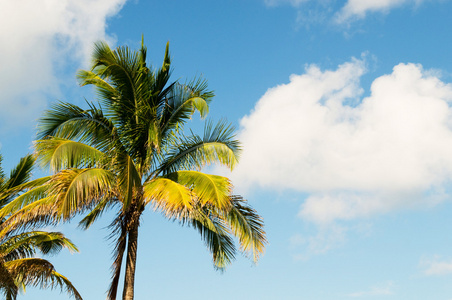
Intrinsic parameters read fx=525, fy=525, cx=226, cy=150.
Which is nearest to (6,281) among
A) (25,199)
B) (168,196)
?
(25,199)

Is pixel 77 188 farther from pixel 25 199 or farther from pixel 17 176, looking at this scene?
pixel 17 176

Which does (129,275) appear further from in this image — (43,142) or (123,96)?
(123,96)

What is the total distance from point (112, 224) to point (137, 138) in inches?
93.3

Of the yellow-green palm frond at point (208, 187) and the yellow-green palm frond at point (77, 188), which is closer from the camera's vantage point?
the yellow-green palm frond at point (77, 188)

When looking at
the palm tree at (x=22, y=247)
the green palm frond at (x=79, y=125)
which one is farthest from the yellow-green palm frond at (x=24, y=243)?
the green palm frond at (x=79, y=125)

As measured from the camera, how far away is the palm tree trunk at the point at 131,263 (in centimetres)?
1271

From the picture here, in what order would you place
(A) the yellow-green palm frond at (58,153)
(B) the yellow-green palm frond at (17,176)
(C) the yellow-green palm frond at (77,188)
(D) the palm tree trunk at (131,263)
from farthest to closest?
(B) the yellow-green palm frond at (17,176) < (D) the palm tree trunk at (131,263) < (A) the yellow-green palm frond at (58,153) < (C) the yellow-green palm frond at (77,188)

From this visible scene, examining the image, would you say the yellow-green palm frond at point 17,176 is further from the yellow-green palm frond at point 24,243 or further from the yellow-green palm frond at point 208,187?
the yellow-green palm frond at point 208,187

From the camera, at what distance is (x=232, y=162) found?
1401 cm

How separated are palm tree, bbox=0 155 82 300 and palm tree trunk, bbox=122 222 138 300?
260 centimetres

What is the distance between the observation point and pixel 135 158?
14219mm

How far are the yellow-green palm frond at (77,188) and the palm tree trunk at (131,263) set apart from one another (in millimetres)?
1529

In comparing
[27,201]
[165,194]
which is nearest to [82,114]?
[27,201]

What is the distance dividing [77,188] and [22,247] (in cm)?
738
